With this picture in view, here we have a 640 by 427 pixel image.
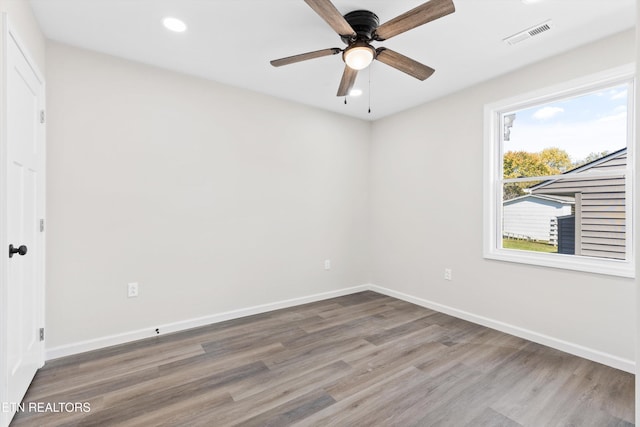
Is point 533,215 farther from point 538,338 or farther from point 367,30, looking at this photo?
point 367,30

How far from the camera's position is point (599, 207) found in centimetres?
248

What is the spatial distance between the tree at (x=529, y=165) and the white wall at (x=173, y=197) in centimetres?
203

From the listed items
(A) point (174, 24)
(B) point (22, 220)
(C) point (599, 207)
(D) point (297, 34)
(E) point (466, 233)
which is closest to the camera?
(B) point (22, 220)

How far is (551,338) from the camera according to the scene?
104 inches

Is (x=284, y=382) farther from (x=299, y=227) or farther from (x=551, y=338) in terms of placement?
(x=551, y=338)

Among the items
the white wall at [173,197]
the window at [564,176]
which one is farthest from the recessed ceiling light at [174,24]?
the window at [564,176]

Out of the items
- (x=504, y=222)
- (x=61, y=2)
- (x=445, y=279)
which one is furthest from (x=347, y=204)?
(x=61, y=2)

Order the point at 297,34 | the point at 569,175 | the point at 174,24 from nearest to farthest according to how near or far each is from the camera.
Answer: the point at 174,24, the point at 297,34, the point at 569,175

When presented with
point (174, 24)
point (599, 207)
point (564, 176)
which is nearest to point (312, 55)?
point (174, 24)

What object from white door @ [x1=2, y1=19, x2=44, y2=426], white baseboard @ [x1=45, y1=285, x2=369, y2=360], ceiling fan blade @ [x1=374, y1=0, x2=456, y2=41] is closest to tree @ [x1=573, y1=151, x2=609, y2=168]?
ceiling fan blade @ [x1=374, y1=0, x2=456, y2=41]

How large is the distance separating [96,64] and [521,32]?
3482 mm

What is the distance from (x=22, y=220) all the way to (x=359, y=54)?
2.44 metres

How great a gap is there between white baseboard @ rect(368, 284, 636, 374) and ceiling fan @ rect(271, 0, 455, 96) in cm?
251

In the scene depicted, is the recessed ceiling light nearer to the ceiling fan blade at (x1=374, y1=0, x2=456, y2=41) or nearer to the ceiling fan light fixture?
the ceiling fan light fixture
